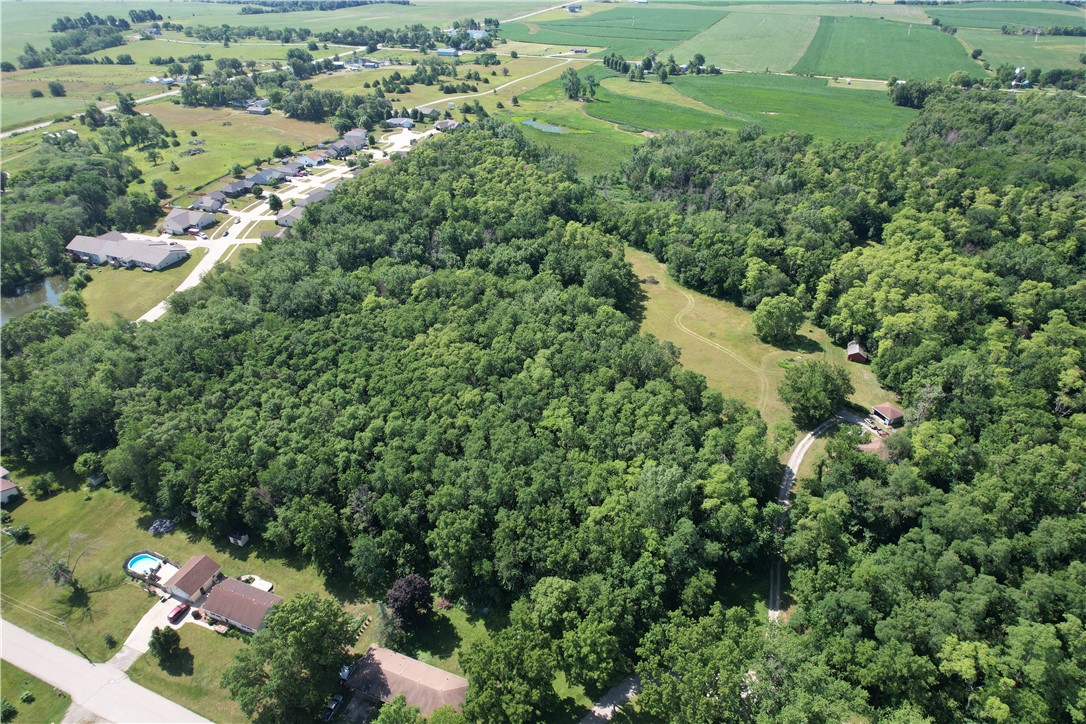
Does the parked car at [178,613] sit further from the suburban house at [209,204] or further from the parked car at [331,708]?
the suburban house at [209,204]

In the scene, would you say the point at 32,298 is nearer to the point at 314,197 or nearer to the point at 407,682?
the point at 314,197

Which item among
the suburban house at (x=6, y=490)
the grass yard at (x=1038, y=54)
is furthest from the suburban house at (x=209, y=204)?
the grass yard at (x=1038, y=54)

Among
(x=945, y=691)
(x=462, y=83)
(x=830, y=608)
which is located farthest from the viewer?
(x=462, y=83)

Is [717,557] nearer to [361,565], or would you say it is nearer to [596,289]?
[361,565]

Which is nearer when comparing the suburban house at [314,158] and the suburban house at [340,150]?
the suburban house at [314,158]

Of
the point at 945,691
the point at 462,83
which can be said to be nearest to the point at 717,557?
the point at 945,691

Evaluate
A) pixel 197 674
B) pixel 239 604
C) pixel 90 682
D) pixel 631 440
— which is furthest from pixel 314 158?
pixel 197 674

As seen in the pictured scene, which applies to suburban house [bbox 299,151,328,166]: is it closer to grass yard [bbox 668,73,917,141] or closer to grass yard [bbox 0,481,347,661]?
grass yard [bbox 0,481,347,661]
